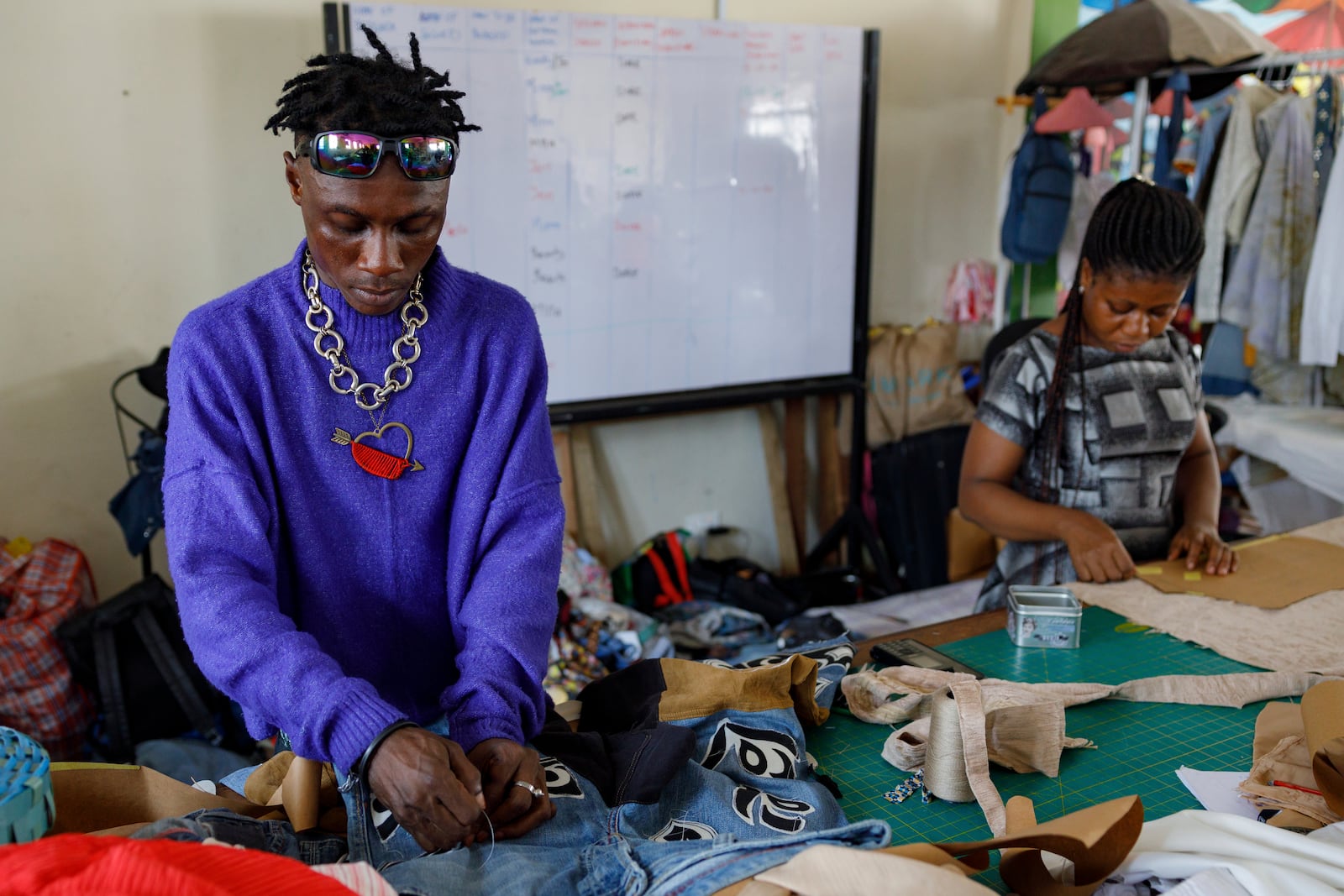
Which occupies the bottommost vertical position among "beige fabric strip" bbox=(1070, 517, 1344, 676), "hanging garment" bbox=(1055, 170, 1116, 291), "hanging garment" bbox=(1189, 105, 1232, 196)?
"beige fabric strip" bbox=(1070, 517, 1344, 676)

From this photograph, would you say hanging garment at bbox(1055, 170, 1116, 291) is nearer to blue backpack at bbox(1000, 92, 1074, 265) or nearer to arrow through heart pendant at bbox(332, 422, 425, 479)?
blue backpack at bbox(1000, 92, 1074, 265)

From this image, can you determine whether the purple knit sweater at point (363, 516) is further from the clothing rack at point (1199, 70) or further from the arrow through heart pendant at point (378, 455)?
the clothing rack at point (1199, 70)

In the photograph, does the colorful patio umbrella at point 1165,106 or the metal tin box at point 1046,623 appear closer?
the metal tin box at point 1046,623

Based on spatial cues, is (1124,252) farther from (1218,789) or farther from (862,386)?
(862,386)

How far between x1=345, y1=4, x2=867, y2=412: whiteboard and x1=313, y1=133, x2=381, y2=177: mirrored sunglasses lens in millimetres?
2405

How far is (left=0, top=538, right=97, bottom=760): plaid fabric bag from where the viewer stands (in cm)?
303

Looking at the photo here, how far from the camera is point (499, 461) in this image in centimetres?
145

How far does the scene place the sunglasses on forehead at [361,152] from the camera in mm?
1246

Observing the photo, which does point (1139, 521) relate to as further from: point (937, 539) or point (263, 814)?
point (937, 539)

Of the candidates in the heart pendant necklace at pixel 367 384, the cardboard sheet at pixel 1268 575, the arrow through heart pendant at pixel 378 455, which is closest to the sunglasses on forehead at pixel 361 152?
the heart pendant necklace at pixel 367 384

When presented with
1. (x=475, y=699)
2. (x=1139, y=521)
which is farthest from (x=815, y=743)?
(x=1139, y=521)

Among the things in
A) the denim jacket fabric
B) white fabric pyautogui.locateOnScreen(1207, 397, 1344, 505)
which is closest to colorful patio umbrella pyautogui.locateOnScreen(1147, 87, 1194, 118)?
white fabric pyautogui.locateOnScreen(1207, 397, 1344, 505)

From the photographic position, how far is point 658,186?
4062 millimetres

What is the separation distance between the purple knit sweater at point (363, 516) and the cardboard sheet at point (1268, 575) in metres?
1.39
